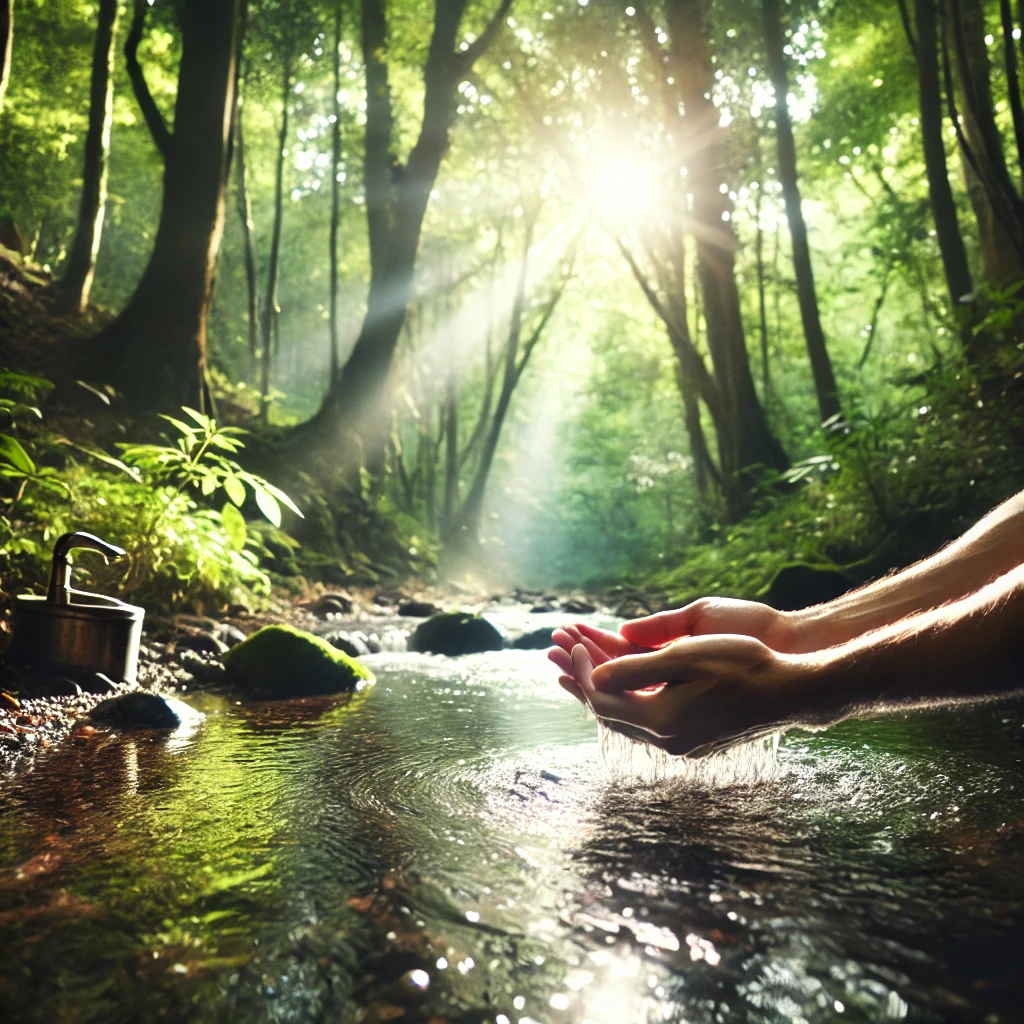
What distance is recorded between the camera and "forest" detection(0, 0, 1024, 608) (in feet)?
24.2

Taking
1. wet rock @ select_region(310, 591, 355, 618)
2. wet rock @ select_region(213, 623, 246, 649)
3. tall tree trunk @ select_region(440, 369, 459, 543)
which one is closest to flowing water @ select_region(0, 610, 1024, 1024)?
wet rock @ select_region(213, 623, 246, 649)

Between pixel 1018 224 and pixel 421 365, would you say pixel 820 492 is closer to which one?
pixel 1018 224

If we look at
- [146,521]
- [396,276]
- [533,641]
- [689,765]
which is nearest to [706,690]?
[689,765]

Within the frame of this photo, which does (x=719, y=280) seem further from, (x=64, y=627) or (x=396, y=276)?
(x=64, y=627)

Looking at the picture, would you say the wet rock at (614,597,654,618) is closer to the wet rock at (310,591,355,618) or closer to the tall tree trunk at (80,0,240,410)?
the wet rock at (310,591,355,618)

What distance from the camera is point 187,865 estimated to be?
1.99 m

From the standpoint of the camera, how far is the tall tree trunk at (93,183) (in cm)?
1195

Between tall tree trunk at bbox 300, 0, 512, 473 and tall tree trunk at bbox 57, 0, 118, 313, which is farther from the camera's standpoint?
tall tree trunk at bbox 300, 0, 512, 473

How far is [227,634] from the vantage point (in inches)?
237


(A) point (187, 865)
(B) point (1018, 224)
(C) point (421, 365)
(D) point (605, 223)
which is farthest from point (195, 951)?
(C) point (421, 365)

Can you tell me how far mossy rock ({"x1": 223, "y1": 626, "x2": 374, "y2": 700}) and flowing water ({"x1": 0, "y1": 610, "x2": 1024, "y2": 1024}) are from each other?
4.96ft

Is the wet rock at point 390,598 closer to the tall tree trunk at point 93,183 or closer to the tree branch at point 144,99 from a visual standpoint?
the tall tree trunk at point 93,183

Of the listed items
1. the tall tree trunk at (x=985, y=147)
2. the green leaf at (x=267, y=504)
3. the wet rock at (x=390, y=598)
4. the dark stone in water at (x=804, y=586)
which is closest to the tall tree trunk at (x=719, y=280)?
the tall tree trunk at (x=985, y=147)

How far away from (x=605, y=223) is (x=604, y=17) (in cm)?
351
